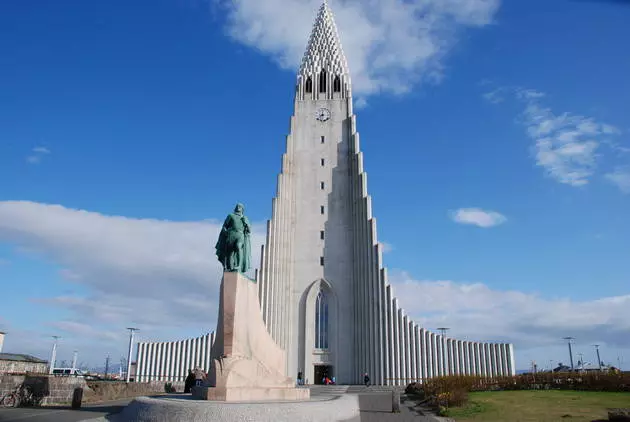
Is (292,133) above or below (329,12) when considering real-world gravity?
below

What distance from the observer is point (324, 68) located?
139 feet

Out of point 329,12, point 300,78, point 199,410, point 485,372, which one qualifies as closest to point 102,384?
point 199,410

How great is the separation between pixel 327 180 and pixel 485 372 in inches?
692

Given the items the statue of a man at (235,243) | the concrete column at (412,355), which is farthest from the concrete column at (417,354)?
the statue of a man at (235,243)

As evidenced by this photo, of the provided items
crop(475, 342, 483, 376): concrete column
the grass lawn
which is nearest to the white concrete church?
crop(475, 342, 483, 376): concrete column

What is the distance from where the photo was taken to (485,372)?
32.8 metres

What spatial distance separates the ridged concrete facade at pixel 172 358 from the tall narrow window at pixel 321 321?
7482 mm

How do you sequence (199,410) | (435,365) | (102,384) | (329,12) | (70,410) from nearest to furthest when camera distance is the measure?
(199,410), (70,410), (102,384), (435,365), (329,12)

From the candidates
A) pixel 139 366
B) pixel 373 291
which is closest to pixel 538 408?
pixel 373 291

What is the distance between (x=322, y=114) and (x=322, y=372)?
65.7 feet

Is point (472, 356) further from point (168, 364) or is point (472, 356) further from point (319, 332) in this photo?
point (168, 364)

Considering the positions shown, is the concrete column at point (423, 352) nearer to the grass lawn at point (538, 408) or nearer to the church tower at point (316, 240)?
the church tower at point (316, 240)

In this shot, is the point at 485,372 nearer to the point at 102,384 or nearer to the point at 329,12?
the point at 102,384

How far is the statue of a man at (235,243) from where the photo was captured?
13305mm
